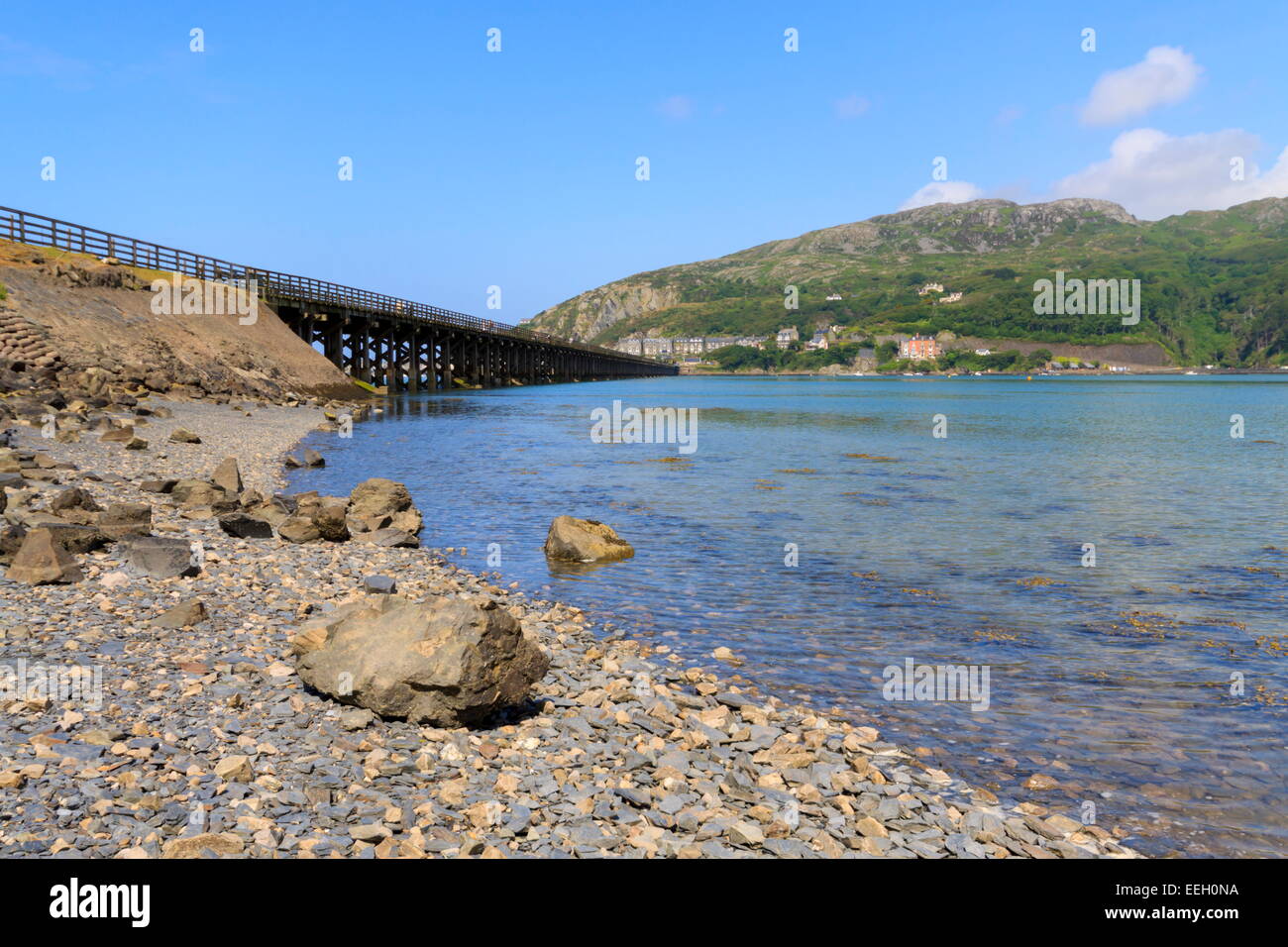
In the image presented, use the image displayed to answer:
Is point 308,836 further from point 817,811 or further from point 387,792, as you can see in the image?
point 817,811

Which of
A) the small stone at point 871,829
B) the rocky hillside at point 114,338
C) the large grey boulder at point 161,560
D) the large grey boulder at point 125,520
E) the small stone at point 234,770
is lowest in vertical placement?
the small stone at point 871,829

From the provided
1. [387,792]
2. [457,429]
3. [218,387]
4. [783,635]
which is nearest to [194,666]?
[387,792]

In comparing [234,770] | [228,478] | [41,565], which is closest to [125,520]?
[41,565]

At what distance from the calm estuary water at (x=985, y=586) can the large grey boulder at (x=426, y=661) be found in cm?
338

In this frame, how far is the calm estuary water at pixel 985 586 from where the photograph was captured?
8.25 m

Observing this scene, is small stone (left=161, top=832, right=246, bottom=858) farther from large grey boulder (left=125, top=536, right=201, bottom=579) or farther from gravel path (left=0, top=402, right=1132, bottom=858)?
large grey boulder (left=125, top=536, right=201, bottom=579)

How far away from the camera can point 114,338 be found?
146 feet

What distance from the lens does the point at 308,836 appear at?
5664mm

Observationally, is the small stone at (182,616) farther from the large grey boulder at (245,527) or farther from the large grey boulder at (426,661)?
the large grey boulder at (245,527)

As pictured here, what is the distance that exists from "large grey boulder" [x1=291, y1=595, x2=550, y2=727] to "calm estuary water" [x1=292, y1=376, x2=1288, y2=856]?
3.38 meters

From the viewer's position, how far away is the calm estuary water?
27.1ft

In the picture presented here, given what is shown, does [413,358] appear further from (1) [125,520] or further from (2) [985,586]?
(2) [985,586]

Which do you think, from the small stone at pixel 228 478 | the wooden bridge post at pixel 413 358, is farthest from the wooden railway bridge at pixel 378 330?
the small stone at pixel 228 478

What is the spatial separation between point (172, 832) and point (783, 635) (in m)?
8.37
